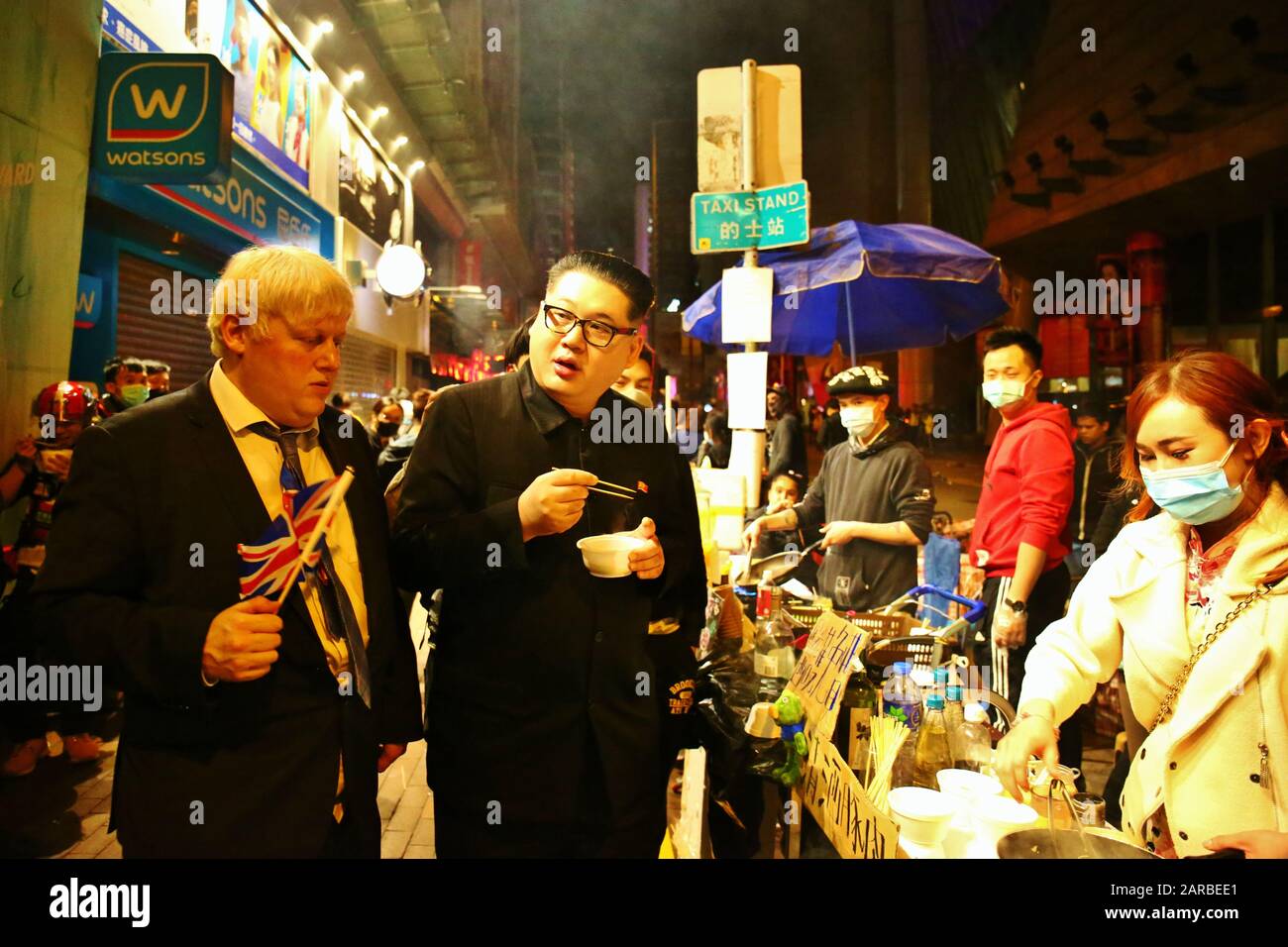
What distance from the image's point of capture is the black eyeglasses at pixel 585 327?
1940 mm

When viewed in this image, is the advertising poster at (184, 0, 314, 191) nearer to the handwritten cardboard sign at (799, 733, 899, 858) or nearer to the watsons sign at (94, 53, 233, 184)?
the watsons sign at (94, 53, 233, 184)

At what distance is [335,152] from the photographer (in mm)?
12836

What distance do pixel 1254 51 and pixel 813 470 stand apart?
13.4 metres

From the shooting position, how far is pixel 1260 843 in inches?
58.1

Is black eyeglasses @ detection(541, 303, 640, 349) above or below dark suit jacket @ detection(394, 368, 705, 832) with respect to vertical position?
above

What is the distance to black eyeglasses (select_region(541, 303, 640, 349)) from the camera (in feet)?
6.37

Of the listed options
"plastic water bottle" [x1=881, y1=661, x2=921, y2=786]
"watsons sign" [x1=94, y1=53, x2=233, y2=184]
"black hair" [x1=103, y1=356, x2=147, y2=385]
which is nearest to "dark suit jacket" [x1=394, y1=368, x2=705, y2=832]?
"plastic water bottle" [x1=881, y1=661, x2=921, y2=786]

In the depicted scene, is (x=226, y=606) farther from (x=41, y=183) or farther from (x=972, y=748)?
(x=41, y=183)

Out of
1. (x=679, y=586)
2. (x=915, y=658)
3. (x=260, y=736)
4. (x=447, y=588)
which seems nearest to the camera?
(x=260, y=736)

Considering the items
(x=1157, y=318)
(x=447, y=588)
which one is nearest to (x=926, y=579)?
(x=447, y=588)

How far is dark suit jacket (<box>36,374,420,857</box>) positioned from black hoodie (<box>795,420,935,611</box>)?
300 cm

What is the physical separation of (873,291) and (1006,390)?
3.42 meters
